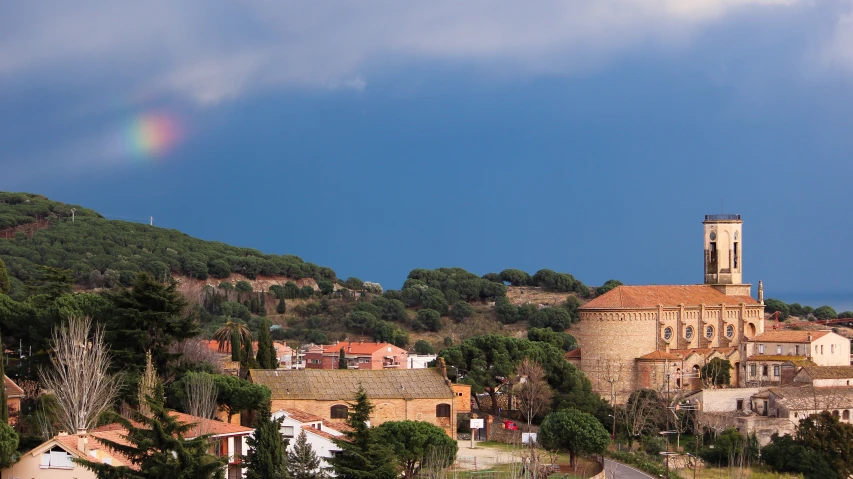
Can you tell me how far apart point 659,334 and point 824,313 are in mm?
42400

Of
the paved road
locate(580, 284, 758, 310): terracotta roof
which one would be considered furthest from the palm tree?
the paved road

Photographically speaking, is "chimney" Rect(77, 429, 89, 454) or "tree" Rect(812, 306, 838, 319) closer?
"chimney" Rect(77, 429, 89, 454)

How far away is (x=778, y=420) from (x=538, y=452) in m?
13.4

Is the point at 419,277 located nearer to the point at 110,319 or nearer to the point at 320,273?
the point at 320,273

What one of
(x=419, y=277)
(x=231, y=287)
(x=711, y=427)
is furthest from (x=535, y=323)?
(x=711, y=427)

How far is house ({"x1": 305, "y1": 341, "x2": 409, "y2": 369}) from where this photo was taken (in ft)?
222

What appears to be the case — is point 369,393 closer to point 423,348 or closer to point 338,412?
point 338,412

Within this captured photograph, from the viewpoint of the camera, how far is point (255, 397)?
40250 mm

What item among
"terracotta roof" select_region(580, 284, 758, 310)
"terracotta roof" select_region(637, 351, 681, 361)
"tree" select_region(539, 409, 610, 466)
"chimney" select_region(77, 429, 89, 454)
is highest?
"terracotta roof" select_region(580, 284, 758, 310)

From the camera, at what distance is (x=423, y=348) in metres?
81.1

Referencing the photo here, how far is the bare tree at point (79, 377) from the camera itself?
34250 millimetres

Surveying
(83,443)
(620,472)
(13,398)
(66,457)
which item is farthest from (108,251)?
(83,443)

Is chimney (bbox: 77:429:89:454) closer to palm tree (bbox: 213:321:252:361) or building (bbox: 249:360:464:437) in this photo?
building (bbox: 249:360:464:437)

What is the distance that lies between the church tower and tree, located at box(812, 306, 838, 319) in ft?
105
